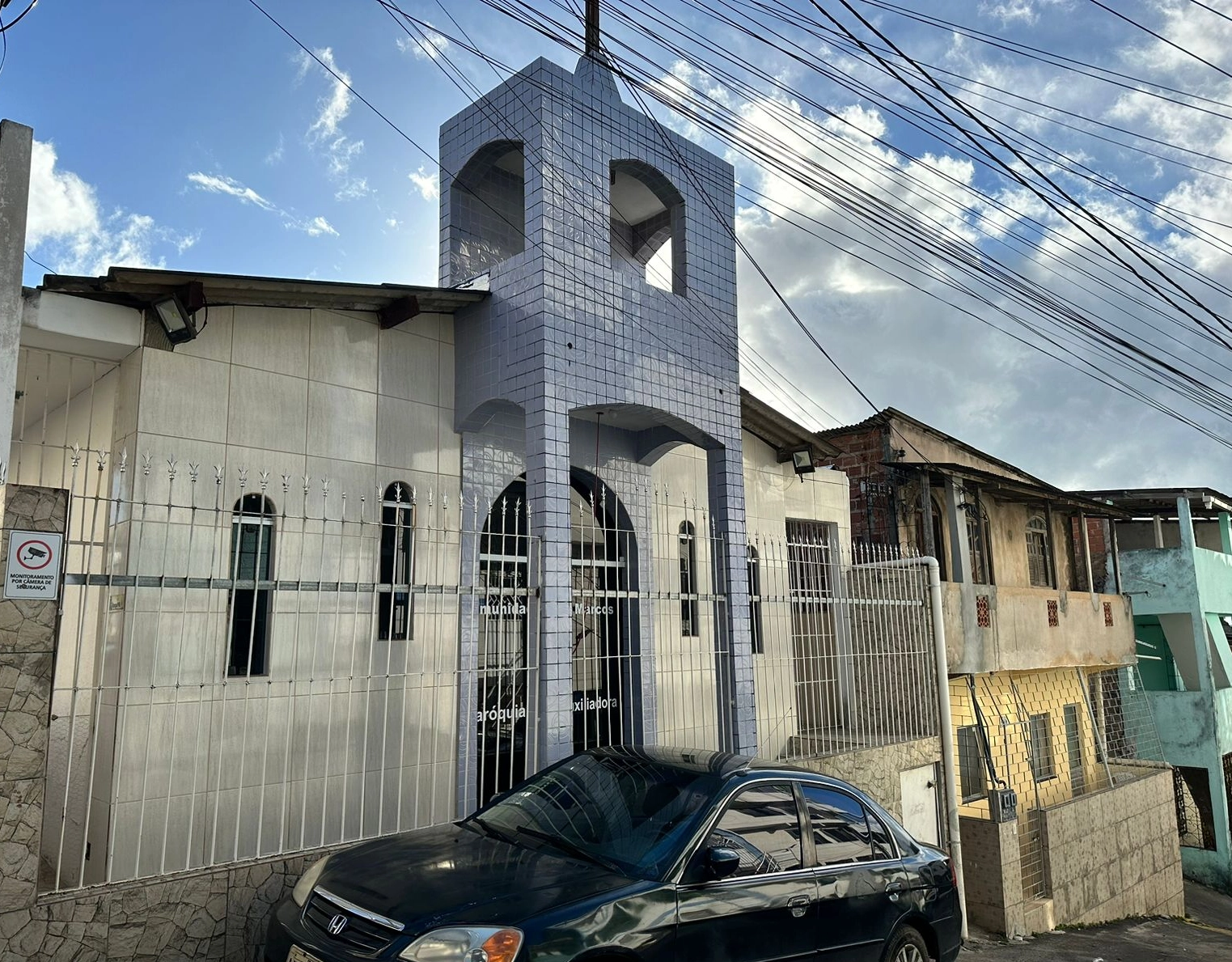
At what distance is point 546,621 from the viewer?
7.21 m

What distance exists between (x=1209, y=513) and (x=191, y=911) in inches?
903

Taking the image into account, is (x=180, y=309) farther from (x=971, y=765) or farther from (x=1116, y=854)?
(x=1116, y=854)

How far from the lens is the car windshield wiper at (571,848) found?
13.5ft

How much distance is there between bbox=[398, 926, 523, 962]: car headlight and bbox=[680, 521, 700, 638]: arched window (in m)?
7.56

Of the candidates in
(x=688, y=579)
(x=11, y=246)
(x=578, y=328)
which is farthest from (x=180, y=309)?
(x=688, y=579)

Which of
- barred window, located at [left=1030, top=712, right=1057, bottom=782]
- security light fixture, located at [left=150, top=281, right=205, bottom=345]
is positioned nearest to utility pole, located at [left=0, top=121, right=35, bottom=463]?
security light fixture, located at [left=150, top=281, right=205, bottom=345]

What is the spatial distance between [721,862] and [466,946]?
1.30m

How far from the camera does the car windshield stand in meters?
4.23

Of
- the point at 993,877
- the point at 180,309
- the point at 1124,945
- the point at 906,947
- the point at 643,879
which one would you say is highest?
the point at 180,309

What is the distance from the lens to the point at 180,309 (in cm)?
674

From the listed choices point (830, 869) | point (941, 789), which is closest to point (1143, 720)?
point (941, 789)

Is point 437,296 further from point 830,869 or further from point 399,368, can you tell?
point 830,869

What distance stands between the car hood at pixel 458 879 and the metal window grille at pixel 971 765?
10.7 meters

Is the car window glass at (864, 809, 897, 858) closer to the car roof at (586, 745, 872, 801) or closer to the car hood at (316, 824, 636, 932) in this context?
the car roof at (586, 745, 872, 801)
